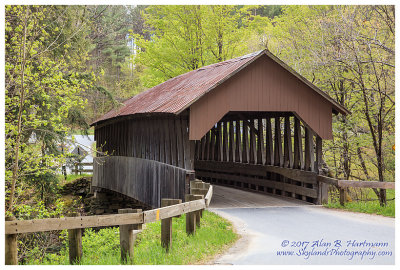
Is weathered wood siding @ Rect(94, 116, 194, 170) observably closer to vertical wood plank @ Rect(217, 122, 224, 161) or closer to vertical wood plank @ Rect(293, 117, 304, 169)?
vertical wood plank @ Rect(293, 117, 304, 169)

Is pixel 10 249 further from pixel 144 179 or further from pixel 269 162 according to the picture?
pixel 269 162

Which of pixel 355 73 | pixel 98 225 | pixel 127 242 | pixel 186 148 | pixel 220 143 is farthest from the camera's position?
pixel 220 143

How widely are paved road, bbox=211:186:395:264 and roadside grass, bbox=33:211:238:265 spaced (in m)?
0.27

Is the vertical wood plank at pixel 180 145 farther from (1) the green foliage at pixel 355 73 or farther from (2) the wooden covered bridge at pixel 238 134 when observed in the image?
(1) the green foliage at pixel 355 73

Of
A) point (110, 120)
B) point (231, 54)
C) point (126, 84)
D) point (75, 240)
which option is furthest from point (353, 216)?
point (126, 84)

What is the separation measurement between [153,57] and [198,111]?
14471 millimetres

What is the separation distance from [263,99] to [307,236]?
4879 mm

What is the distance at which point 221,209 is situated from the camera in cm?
1227

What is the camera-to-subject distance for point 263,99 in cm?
1284

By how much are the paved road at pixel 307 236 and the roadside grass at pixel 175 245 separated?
0.87 ft

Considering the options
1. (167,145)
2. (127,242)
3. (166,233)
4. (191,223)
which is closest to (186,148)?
(167,145)

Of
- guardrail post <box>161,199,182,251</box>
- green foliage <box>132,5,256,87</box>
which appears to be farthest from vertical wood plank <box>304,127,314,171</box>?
green foliage <box>132,5,256,87</box>

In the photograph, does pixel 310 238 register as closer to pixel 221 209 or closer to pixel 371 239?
pixel 371 239

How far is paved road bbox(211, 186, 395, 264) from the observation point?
286 inches
